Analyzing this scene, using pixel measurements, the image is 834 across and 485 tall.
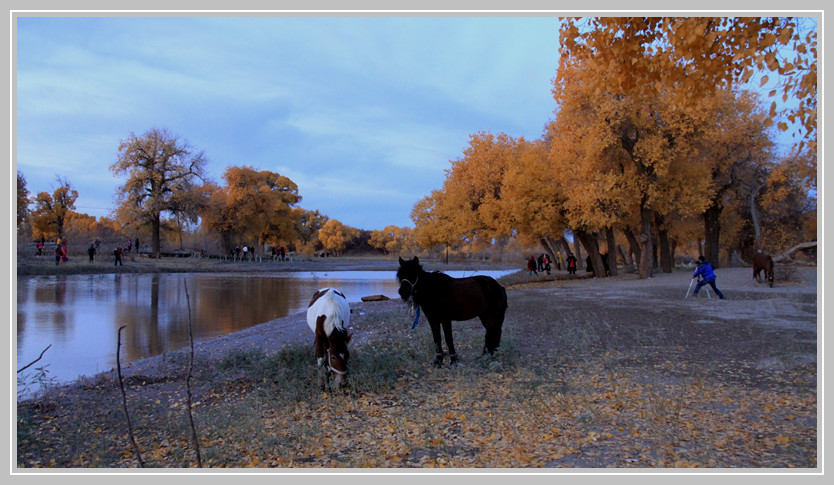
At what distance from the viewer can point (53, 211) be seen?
49469mm

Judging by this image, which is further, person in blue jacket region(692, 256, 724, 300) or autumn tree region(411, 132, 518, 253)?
autumn tree region(411, 132, 518, 253)

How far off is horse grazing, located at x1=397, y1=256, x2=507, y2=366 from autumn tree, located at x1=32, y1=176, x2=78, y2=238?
51.0 metres

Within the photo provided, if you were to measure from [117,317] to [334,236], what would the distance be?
77.7 meters

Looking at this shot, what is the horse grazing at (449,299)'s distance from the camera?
21.9ft

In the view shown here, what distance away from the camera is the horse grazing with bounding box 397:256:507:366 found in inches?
263

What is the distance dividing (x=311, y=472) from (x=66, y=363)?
8396 millimetres

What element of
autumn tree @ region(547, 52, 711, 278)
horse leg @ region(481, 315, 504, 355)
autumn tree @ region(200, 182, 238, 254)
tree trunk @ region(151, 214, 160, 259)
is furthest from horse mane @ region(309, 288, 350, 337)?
autumn tree @ region(200, 182, 238, 254)

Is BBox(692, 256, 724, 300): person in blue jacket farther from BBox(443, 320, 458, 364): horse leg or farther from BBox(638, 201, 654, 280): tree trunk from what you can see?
BBox(443, 320, 458, 364): horse leg

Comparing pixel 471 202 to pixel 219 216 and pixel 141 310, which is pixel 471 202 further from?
pixel 219 216

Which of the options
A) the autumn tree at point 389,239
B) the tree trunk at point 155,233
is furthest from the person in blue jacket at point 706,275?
the autumn tree at point 389,239

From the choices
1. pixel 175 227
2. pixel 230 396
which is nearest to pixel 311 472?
pixel 230 396

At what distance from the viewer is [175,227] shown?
47469 mm

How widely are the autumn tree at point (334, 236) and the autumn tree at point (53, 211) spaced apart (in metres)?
45.7

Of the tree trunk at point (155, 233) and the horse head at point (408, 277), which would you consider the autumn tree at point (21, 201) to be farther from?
the horse head at point (408, 277)
